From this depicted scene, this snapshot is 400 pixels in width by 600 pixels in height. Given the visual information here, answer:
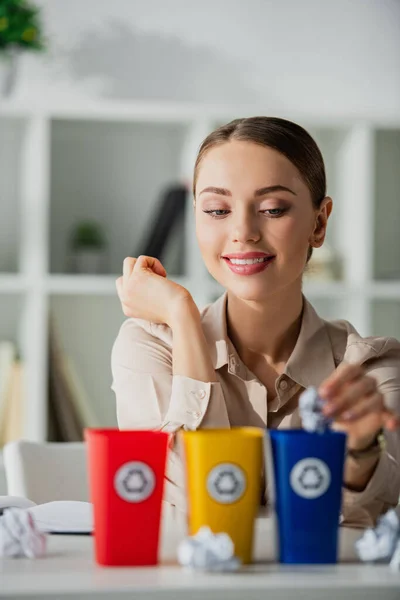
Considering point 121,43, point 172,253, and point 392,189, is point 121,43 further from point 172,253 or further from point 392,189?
point 392,189

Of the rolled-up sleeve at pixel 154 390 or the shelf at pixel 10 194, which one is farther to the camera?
the shelf at pixel 10 194

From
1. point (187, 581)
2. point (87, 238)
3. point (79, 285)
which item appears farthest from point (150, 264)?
point (87, 238)

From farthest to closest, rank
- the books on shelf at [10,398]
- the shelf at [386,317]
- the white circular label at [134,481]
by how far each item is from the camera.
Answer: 1. the shelf at [386,317]
2. the books on shelf at [10,398]
3. the white circular label at [134,481]

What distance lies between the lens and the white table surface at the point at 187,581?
2.18 ft

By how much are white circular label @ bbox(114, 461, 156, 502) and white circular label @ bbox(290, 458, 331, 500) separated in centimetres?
11

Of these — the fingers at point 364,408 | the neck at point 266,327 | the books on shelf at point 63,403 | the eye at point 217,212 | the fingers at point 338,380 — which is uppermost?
the eye at point 217,212

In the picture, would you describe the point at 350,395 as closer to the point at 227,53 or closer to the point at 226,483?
the point at 226,483

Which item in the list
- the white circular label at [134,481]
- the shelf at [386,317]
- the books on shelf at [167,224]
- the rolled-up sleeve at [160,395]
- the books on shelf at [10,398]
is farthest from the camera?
the shelf at [386,317]

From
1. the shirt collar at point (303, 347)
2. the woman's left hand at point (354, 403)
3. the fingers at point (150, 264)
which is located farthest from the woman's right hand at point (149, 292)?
the woman's left hand at point (354, 403)

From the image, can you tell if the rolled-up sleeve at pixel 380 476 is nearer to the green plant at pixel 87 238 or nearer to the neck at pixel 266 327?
the neck at pixel 266 327

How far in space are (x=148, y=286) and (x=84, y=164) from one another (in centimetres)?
216

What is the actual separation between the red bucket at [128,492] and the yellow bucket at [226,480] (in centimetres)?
3

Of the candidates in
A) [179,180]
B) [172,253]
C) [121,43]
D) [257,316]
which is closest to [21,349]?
[172,253]

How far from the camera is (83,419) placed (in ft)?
10.9
